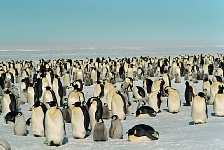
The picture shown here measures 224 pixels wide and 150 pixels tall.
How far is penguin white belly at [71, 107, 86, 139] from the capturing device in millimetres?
8250

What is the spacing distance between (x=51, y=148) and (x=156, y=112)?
4406 mm

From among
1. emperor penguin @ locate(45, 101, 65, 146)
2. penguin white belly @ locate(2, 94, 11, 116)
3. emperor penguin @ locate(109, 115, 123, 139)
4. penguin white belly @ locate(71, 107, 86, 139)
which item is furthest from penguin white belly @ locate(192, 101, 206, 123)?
penguin white belly @ locate(2, 94, 11, 116)

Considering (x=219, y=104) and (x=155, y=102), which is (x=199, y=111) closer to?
(x=219, y=104)

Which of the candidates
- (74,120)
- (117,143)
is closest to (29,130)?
(74,120)

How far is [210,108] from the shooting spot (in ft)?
39.3

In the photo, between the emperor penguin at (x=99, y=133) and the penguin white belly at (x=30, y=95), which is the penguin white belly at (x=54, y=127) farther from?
the penguin white belly at (x=30, y=95)

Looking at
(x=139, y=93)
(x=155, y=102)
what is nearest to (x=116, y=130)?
(x=155, y=102)

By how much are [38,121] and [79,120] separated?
0.90 meters

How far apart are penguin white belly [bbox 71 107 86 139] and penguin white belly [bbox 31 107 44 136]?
721 mm

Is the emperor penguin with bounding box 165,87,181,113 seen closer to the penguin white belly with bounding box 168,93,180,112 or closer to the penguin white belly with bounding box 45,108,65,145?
the penguin white belly with bounding box 168,93,180,112

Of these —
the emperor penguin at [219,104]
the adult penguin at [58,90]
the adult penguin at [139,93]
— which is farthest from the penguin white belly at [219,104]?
the adult penguin at [58,90]

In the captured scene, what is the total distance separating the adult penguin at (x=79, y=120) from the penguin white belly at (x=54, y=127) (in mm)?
480

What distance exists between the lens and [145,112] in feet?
35.4

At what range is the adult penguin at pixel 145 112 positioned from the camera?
1078cm
